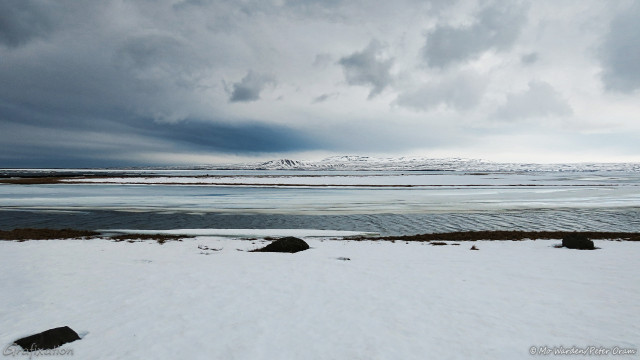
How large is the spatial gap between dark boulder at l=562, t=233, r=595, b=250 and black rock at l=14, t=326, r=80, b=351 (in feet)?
61.2

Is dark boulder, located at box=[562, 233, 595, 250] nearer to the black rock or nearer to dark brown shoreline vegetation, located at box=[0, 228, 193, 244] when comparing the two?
the black rock

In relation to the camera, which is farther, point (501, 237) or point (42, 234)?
point (42, 234)

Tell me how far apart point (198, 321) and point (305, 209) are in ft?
81.7

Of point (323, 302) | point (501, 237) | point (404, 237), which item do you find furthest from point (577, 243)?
point (323, 302)

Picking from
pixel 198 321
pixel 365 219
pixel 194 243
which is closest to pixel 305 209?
pixel 365 219

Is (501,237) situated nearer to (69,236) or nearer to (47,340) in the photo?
(47,340)

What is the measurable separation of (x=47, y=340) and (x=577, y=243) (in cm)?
1918

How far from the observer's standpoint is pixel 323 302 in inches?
361

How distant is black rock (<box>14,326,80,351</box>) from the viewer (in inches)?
260

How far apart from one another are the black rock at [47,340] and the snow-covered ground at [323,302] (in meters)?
0.30

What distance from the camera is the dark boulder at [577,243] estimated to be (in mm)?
15702

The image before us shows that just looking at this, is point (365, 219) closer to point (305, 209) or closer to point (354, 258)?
point (305, 209)

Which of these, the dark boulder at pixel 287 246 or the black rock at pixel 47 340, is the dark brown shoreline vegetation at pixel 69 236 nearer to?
the dark boulder at pixel 287 246

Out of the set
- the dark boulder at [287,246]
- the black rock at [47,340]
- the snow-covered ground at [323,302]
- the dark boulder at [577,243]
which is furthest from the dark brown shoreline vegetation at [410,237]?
the black rock at [47,340]
